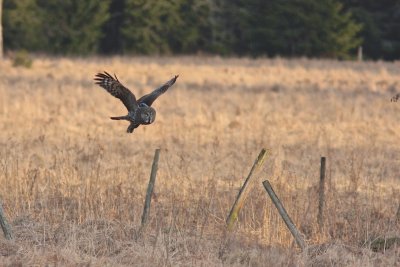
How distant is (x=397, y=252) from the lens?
8.64m

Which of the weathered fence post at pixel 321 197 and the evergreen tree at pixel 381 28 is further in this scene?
the evergreen tree at pixel 381 28

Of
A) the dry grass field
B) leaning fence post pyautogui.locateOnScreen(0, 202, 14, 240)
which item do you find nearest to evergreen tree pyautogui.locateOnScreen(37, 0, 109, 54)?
the dry grass field

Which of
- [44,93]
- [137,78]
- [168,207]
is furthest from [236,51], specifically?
[168,207]

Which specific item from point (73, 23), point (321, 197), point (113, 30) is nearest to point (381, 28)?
point (113, 30)

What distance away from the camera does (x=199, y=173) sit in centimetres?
1308

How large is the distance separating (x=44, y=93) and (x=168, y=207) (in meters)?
13.7

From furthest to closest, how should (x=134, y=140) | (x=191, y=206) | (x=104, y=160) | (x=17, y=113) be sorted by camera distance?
(x=17, y=113)
(x=134, y=140)
(x=104, y=160)
(x=191, y=206)

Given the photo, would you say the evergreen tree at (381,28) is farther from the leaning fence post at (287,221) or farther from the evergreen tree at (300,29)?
the leaning fence post at (287,221)

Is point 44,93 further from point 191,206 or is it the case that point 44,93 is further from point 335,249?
point 335,249

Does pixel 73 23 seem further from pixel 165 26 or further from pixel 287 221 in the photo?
pixel 287 221

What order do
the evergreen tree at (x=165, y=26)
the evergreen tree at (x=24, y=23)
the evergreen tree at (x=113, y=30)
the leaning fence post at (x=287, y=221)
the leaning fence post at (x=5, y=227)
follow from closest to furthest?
the leaning fence post at (x=5, y=227), the leaning fence post at (x=287, y=221), the evergreen tree at (x=24, y=23), the evergreen tree at (x=165, y=26), the evergreen tree at (x=113, y=30)

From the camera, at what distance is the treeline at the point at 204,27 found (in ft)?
156

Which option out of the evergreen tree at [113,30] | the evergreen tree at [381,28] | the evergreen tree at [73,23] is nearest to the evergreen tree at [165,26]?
the evergreen tree at [113,30]

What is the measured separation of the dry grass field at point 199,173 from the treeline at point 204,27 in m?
20.5
